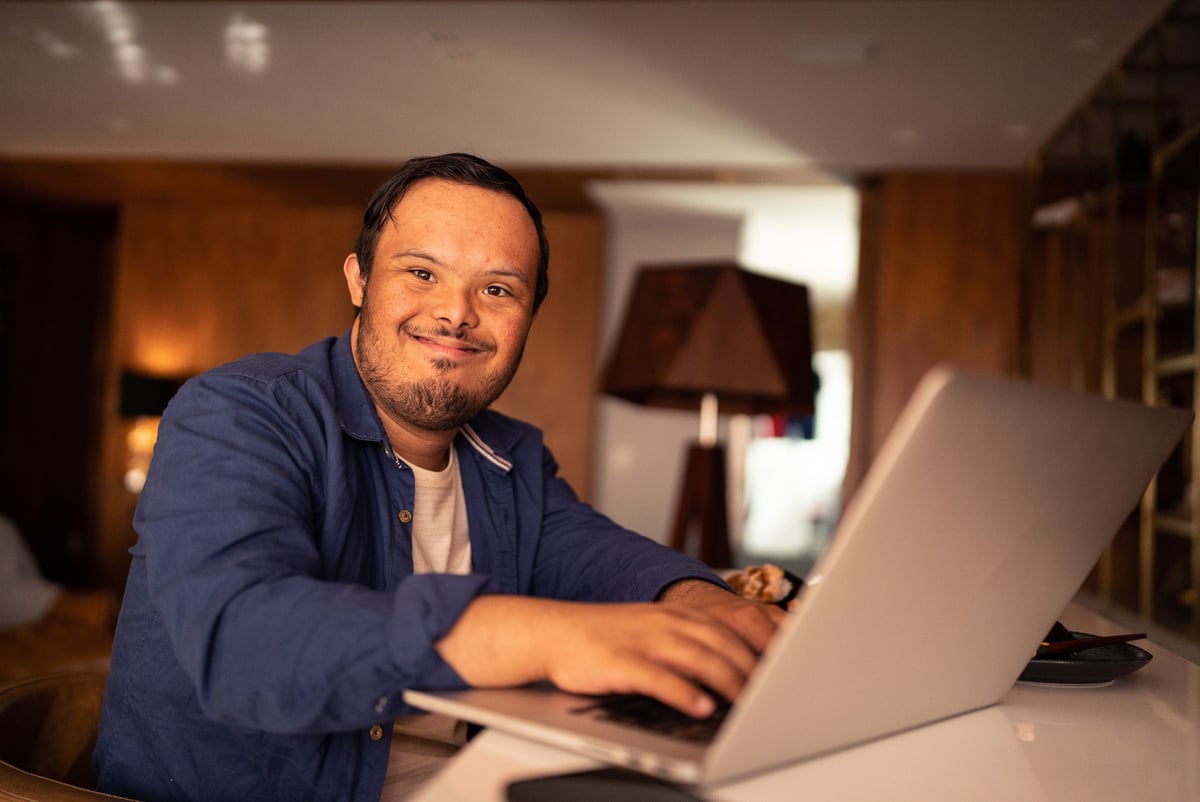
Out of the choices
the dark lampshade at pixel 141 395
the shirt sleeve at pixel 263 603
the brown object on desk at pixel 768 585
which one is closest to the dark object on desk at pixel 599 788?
the shirt sleeve at pixel 263 603

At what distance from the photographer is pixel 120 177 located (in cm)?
640

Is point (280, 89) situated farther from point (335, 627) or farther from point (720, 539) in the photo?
point (335, 627)

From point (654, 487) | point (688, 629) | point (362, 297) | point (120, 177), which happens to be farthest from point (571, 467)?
point (688, 629)

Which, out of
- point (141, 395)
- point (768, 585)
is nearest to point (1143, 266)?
point (768, 585)

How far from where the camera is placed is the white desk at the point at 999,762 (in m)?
0.59

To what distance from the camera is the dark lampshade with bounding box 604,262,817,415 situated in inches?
106

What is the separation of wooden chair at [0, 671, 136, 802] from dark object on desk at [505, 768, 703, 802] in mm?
617

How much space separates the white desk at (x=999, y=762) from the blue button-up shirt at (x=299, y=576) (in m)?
0.09

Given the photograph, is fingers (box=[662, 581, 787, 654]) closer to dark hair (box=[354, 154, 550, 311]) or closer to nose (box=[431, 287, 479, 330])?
nose (box=[431, 287, 479, 330])

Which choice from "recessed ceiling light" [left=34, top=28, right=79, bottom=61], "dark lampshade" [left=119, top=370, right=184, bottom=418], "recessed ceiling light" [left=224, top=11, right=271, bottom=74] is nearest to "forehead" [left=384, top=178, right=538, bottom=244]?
"recessed ceiling light" [left=224, top=11, right=271, bottom=74]

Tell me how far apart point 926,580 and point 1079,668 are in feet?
1.40

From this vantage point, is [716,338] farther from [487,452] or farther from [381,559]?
[381,559]

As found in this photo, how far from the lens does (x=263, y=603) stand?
2.26 feet

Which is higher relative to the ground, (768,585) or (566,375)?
(566,375)
